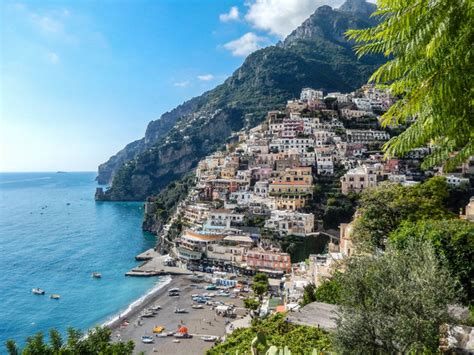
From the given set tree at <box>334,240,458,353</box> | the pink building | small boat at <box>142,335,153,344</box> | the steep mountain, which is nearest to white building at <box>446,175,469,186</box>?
the pink building

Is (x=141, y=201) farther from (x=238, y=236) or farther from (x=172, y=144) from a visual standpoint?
(x=238, y=236)

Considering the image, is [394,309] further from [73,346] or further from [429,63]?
[73,346]

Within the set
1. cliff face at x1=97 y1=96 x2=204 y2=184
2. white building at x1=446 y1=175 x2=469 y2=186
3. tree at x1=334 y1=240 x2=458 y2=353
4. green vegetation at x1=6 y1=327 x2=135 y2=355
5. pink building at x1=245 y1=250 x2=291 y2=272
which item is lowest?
pink building at x1=245 y1=250 x2=291 y2=272

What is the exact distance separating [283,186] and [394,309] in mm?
47212

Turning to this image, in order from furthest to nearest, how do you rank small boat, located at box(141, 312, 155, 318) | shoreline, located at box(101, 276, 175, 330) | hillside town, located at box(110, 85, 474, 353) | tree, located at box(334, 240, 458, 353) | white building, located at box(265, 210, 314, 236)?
white building, located at box(265, 210, 314, 236) → small boat, located at box(141, 312, 155, 318) → shoreline, located at box(101, 276, 175, 330) → hillside town, located at box(110, 85, 474, 353) → tree, located at box(334, 240, 458, 353)

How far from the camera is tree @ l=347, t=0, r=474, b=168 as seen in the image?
2.12m

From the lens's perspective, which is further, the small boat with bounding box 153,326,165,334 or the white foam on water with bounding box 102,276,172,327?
the white foam on water with bounding box 102,276,172,327

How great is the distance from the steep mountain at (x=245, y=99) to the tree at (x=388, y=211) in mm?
88627

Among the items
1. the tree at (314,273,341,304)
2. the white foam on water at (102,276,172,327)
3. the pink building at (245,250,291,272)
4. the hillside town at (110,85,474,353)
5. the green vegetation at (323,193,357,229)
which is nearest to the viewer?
the tree at (314,273,341,304)

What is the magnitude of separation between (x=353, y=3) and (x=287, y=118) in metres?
144

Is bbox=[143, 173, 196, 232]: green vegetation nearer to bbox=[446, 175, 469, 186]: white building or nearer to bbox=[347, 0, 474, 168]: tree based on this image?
bbox=[446, 175, 469, 186]: white building

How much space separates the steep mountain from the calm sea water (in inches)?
1086

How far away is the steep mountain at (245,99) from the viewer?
115000mm

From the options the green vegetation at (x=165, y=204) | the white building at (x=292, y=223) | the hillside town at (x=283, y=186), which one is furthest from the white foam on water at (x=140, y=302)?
the green vegetation at (x=165, y=204)
